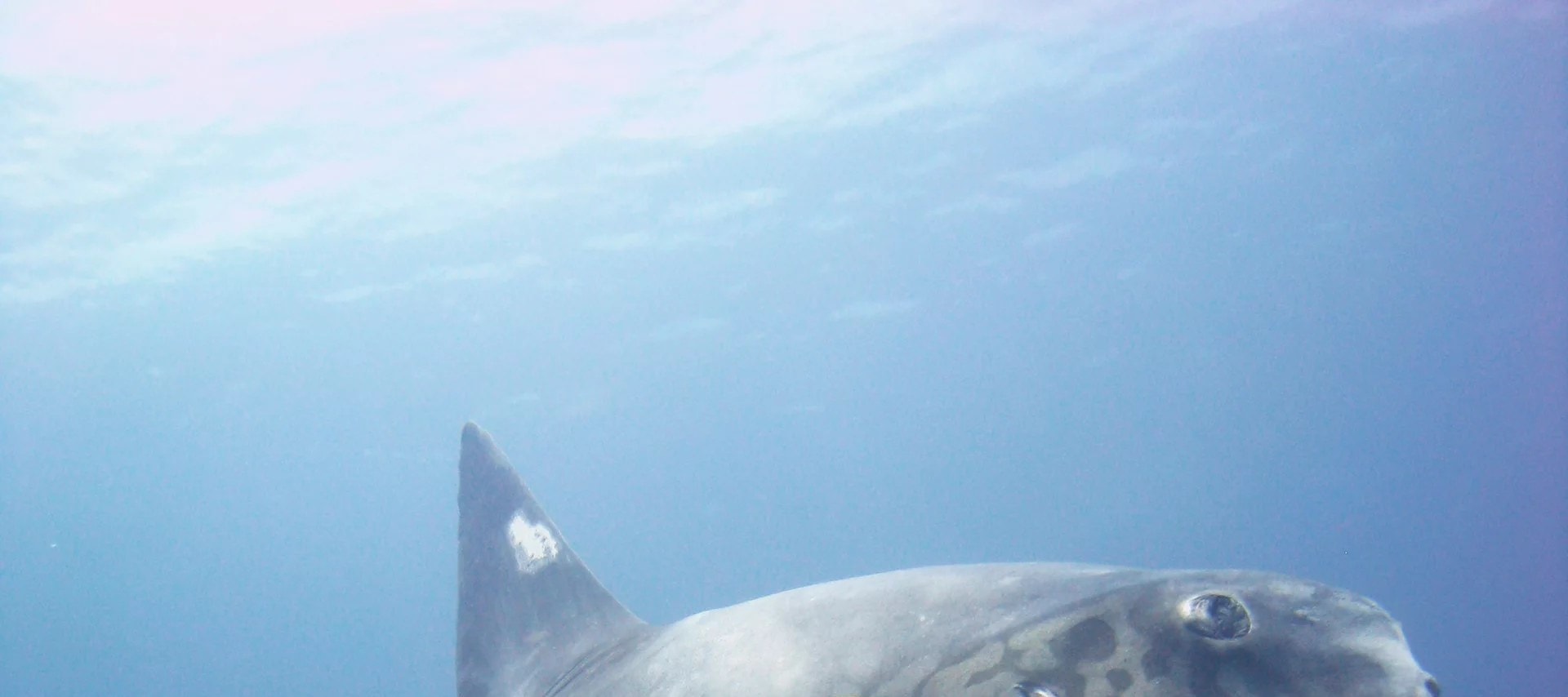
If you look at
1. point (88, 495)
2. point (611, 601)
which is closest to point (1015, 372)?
point (611, 601)

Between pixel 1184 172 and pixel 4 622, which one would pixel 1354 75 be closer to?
pixel 1184 172

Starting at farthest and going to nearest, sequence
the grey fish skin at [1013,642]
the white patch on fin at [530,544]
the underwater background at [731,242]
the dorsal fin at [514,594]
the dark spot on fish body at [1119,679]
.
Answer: the underwater background at [731,242]
the white patch on fin at [530,544]
the dorsal fin at [514,594]
the dark spot on fish body at [1119,679]
the grey fish skin at [1013,642]

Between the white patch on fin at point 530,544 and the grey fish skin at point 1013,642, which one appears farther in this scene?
the white patch on fin at point 530,544

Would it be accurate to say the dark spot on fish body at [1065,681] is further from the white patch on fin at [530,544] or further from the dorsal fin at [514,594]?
the white patch on fin at [530,544]

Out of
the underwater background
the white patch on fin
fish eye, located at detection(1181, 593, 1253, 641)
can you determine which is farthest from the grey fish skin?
the underwater background

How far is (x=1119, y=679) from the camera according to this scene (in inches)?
90.6

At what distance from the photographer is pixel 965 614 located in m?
2.72

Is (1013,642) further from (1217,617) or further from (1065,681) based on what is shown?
(1217,617)

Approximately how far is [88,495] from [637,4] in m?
67.6

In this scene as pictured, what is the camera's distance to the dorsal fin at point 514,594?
439 cm

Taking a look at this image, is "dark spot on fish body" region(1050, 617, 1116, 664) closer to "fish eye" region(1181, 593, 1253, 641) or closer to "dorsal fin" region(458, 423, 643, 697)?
"fish eye" region(1181, 593, 1253, 641)

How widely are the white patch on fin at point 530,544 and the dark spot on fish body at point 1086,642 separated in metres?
2.92

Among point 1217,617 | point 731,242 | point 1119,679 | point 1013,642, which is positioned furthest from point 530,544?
point 731,242

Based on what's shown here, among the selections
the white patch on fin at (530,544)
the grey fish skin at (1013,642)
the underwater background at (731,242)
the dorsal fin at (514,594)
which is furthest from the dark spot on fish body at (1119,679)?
the underwater background at (731,242)
